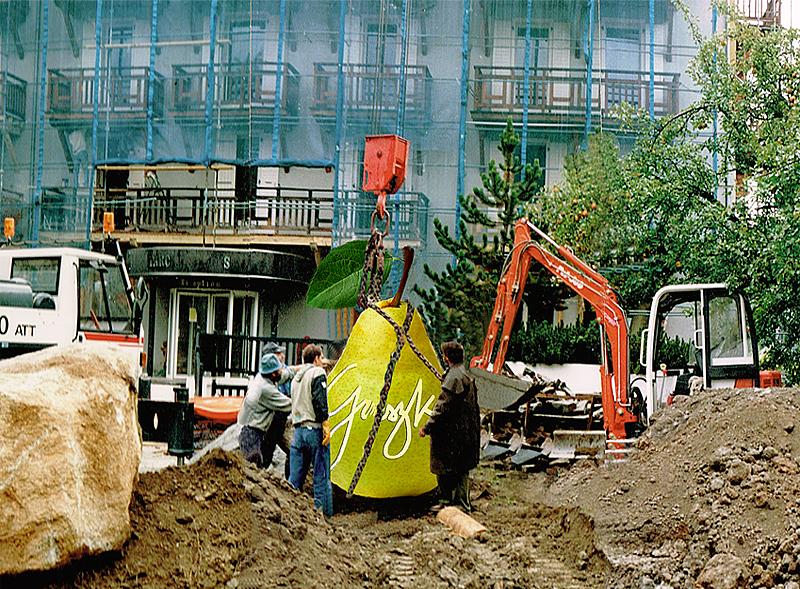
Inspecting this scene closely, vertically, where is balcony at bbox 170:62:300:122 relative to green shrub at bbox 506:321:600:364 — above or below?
above

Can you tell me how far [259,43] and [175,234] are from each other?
493cm

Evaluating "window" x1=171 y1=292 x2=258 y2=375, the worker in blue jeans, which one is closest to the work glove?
the worker in blue jeans

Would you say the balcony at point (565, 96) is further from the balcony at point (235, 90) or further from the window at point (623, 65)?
the balcony at point (235, 90)

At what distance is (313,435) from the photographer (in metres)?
9.76

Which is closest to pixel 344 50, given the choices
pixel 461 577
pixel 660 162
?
pixel 660 162

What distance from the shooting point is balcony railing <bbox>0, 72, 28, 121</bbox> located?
2681 cm

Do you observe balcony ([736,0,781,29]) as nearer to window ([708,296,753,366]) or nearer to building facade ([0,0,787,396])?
building facade ([0,0,787,396])

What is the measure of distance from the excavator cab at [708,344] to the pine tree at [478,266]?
5.80 meters

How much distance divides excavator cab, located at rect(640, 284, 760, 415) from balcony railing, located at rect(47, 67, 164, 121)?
15877 millimetres

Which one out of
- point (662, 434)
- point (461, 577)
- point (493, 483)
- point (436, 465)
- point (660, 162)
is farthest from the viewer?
point (660, 162)

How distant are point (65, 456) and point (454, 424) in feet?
17.1

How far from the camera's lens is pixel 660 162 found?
58.0 ft

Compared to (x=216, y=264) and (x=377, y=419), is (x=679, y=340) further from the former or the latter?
(x=377, y=419)

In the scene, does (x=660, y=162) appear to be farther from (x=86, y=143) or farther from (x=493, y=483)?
(x=86, y=143)
